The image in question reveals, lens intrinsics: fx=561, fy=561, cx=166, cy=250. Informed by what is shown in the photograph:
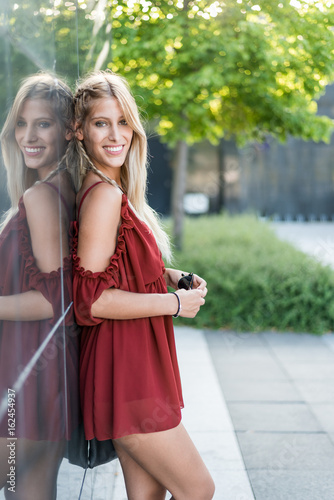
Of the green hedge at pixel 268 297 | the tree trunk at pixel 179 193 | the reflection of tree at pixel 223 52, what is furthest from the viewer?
the tree trunk at pixel 179 193

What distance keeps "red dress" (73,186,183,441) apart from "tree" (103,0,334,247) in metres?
3.98

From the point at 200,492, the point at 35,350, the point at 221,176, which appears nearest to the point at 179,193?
the point at 200,492

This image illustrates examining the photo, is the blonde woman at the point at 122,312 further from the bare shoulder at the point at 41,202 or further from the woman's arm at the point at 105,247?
the bare shoulder at the point at 41,202

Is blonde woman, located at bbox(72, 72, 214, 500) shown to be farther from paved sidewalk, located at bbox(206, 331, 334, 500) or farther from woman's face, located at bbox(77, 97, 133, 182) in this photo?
paved sidewalk, located at bbox(206, 331, 334, 500)

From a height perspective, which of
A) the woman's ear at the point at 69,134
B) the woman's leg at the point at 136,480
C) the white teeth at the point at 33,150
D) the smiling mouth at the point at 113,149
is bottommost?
the woman's leg at the point at 136,480

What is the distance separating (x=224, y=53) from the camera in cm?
615

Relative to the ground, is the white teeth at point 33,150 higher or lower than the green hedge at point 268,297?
higher

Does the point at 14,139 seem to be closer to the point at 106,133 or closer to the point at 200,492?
the point at 106,133

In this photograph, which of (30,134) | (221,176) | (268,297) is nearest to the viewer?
(30,134)

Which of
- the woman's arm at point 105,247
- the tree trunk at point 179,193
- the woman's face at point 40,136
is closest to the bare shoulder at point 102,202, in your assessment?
the woman's arm at point 105,247

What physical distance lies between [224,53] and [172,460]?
5.29 metres

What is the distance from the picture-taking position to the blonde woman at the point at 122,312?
163 centimetres

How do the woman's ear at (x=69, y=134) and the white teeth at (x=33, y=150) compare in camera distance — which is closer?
the white teeth at (x=33, y=150)

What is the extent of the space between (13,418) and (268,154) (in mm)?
18124
